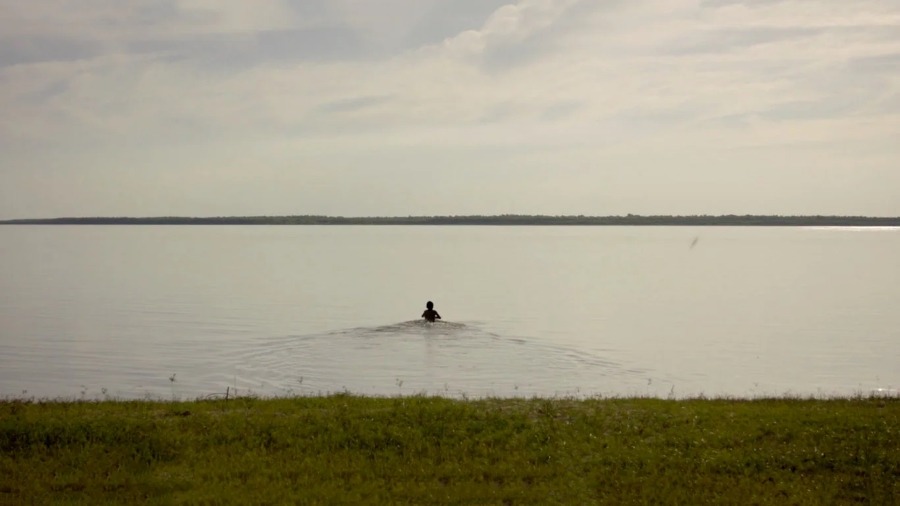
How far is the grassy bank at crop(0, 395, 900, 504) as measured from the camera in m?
14.1

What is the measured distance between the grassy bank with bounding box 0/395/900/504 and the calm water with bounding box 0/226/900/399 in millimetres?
10110

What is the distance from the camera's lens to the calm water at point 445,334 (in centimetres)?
3222

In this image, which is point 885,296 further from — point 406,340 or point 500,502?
point 500,502

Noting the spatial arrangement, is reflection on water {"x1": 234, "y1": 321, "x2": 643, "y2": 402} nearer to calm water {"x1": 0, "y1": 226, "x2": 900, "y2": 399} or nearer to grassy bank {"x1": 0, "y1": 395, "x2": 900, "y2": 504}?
calm water {"x1": 0, "y1": 226, "x2": 900, "y2": 399}

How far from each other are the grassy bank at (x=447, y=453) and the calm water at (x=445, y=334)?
33.2 ft

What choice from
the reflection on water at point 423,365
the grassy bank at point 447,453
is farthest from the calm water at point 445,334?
the grassy bank at point 447,453

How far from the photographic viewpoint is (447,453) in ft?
52.9

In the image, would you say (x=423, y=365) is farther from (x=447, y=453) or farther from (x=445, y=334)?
(x=447, y=453)

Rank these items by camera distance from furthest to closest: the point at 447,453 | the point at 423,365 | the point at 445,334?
the point at 445,334 < the point at 423,365 < the point at 447,453

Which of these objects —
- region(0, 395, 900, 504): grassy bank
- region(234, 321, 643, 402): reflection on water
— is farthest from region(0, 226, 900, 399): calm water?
region(0, 395, 900, 504): grassy bank

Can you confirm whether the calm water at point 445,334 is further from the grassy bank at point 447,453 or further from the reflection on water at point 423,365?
the grassy bank at point 447,453

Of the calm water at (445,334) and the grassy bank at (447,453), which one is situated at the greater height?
the grassy bank at (447,453)

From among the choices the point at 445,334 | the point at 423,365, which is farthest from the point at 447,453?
the point at 445,334

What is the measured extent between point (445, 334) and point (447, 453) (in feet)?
101
